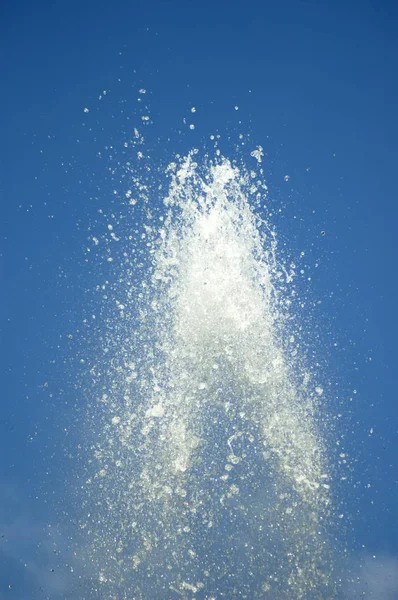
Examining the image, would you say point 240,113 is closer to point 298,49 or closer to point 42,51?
point 298,49

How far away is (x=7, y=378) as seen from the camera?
484 cm

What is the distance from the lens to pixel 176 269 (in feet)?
15.7

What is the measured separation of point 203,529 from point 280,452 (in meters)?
0.88

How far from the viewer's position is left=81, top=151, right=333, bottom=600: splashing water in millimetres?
4738

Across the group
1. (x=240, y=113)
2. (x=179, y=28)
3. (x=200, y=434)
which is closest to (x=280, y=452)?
(x=200, y=434)

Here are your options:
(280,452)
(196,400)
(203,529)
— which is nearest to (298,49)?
(196,400)

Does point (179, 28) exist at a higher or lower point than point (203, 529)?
higher

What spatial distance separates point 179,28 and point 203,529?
158 inches

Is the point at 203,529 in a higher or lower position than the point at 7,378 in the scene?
lower

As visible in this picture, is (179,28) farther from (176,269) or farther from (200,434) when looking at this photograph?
(200,434)

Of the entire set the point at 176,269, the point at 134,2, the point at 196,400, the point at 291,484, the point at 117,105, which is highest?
the point at 134,2

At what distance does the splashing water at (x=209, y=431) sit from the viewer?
4738mm

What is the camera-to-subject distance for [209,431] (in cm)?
479

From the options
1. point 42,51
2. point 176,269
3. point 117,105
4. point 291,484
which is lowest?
point 291,484
